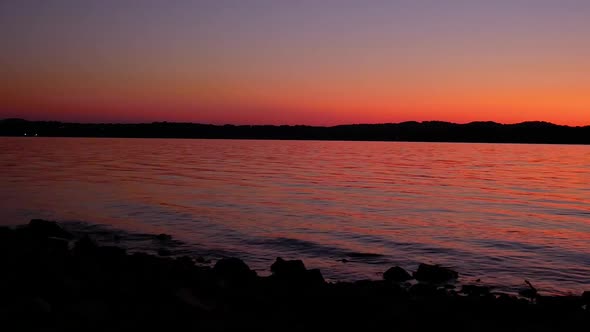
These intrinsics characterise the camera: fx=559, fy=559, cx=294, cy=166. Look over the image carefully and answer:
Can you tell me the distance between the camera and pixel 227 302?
9.85 metres

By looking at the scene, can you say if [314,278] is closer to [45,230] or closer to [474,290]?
[474,290]

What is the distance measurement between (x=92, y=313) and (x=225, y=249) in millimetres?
10827

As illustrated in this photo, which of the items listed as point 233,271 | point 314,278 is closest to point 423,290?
point 314,278

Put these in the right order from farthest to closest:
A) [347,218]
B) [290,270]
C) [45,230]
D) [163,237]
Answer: [347,218], [163,237], [45,230], [290,270]

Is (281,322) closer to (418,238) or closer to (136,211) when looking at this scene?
(418,238)

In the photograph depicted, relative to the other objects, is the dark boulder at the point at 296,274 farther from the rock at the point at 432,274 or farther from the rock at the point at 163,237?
the rock at the point at 163,237

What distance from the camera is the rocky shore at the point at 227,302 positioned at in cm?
816

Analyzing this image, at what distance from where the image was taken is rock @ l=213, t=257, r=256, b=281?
12.8 m

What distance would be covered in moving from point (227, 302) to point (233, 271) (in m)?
3.21

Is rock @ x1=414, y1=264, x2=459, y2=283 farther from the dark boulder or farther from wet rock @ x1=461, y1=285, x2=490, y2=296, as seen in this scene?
the dark boulder

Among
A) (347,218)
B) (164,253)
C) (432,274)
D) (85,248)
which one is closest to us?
(432,274)

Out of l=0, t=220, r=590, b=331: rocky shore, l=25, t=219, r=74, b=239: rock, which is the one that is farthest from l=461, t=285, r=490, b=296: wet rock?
l=25, t=219, r=74, b=239: rock

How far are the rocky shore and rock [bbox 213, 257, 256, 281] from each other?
0.08ft

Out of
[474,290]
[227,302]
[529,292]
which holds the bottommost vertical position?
[529,292]
